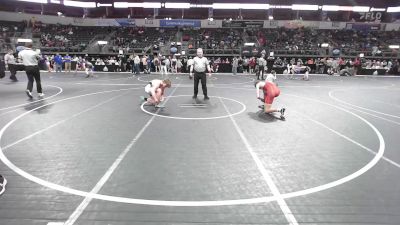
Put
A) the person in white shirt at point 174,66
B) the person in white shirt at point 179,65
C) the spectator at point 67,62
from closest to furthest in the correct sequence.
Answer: the spectator at point 67,62 < the person in white shirt at point 174,66 < the person in white shirt at point 179,65

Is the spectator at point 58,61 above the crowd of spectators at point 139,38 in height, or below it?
below

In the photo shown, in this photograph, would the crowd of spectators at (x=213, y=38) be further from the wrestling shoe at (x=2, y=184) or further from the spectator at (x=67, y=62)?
the wrestling shoe at (x=2, y=184)

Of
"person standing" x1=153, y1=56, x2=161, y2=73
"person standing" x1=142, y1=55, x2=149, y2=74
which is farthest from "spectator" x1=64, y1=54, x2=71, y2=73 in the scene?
"person standing" x1=153, y1=56, x2=161, y2=73

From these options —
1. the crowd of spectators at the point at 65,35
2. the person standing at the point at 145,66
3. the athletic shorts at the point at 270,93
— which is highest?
the crowd of spectators at the point at 65,35

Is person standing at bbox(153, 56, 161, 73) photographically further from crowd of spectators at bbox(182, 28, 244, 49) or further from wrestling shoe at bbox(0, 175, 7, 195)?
wrestling shoe at bbox(0, 175, 7, 195)

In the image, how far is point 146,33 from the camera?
39906 mm

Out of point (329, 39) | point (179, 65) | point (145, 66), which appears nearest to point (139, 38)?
point (179, 65)

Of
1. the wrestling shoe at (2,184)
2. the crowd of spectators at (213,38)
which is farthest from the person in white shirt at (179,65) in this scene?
the wrestling shoe at (2,184)

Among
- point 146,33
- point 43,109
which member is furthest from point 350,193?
point 146,33

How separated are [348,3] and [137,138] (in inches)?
1825

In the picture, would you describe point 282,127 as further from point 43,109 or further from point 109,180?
point 43,109

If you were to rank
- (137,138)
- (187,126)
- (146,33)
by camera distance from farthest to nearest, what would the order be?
1. (146,33)
2. (187,126)
3. (137,138)

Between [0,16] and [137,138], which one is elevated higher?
[0,16]

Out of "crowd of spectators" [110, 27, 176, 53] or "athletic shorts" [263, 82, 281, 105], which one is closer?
"athletic shorts" [263, 82, 281, 105]
